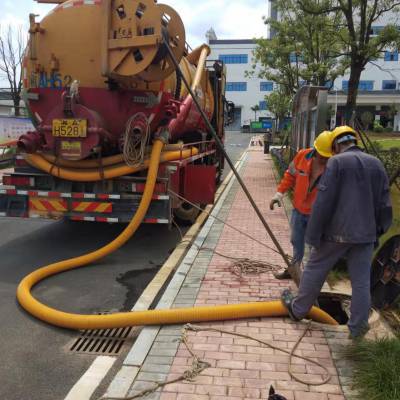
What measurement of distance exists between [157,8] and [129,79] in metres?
0.98

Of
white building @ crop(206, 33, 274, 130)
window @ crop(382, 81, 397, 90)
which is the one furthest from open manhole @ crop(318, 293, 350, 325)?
white building @ crop(206, 33, 274, 130)

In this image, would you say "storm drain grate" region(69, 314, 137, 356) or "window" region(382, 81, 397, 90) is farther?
"window" region(382, 81, 397, 90)

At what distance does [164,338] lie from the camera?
3973 millimetres

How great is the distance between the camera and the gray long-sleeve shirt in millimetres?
3549

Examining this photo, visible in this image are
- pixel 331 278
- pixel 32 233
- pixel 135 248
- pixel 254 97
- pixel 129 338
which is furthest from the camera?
pixel 254 97

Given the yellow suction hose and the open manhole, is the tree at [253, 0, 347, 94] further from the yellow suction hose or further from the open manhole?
the yellow suction hose

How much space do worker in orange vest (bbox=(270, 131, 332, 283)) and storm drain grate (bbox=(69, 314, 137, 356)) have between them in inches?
75.3

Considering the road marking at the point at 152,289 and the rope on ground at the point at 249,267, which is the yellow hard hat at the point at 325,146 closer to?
the rope on ground at the point at 249,267

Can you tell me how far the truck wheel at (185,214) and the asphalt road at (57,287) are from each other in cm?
37

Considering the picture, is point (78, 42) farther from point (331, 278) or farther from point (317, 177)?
point (331, 278)

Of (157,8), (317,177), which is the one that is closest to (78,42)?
(157,8)

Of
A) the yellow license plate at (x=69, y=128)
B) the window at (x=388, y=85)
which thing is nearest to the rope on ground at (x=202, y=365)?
the yellow license plate at (x=69, y=128)

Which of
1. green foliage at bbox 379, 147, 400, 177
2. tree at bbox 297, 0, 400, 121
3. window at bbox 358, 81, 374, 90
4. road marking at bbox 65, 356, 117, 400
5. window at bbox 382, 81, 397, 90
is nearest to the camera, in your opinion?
road marking at bbox 65, 356, 117, 400

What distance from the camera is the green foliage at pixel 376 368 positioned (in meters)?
3.03
